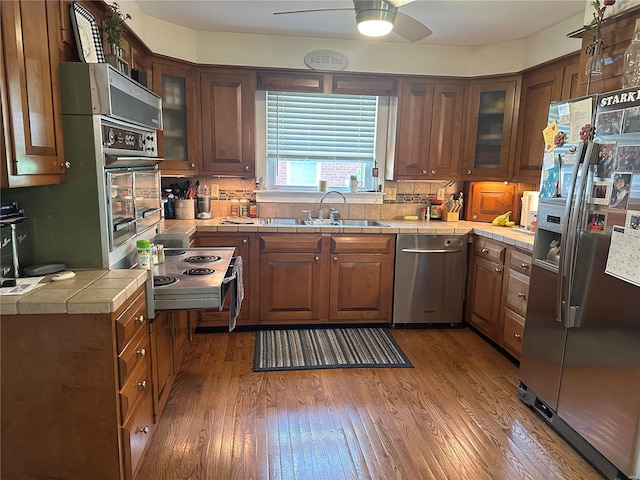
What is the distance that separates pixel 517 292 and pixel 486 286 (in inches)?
17.2

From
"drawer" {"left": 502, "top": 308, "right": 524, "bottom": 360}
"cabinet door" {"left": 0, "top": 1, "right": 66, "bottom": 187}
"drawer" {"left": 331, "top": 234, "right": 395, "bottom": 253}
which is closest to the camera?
"cabinet door" {"left": 0, "top": 1, "right": 66, "bottom": 187}

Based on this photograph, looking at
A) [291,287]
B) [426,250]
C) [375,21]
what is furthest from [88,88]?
[426,250]

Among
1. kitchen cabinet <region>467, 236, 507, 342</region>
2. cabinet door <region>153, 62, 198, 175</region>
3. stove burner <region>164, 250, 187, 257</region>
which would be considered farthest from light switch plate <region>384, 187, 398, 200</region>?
stove burner <region>164, 250, 187, 257</region>

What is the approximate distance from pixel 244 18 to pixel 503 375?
10.4ft

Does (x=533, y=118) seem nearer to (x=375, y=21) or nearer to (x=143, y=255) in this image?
(x=375, y=21)

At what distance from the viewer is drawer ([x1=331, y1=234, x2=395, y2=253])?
11.5 feet

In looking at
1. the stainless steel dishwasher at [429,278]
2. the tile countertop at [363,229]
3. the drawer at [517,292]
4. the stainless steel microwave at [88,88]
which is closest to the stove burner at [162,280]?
the stainless steel microwave at [88,88]

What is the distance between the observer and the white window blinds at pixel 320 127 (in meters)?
3.94

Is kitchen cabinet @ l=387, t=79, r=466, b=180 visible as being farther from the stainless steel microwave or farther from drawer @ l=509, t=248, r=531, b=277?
the stainless steel microwave

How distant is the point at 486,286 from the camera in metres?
3.42

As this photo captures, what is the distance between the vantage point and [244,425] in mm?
2311

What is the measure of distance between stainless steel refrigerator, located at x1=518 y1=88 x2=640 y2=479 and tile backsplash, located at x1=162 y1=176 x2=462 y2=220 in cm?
179

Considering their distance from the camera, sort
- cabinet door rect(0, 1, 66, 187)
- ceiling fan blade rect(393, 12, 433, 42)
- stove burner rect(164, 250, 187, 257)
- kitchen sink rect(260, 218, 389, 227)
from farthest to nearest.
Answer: kitchen sink rect(260, 218, 389, 227) → stove burner rect(164, 250, 187, 257) → ceiling fan blade rect(393, 12, 433, 42) → cabinet door rect(0, 1, 66, 187)

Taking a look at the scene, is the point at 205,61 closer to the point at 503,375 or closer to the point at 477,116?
the point at 477,116
